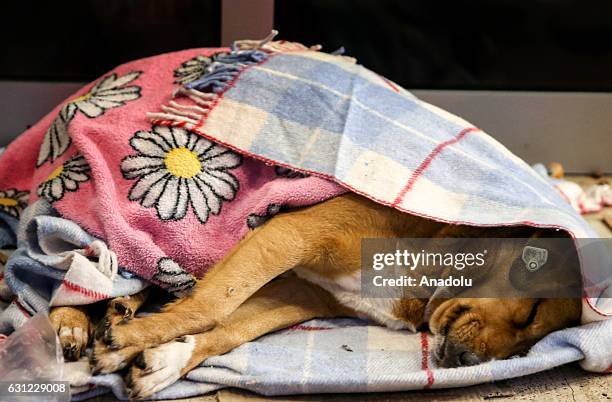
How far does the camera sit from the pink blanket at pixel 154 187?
6.26ft

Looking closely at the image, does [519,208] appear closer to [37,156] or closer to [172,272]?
[172,272]

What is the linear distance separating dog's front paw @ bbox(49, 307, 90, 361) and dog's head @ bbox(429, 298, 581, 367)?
0.78m

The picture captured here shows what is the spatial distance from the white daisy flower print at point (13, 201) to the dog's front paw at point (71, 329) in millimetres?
489

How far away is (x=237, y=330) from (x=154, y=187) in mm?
399

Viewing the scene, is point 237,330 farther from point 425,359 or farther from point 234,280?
point 425,359

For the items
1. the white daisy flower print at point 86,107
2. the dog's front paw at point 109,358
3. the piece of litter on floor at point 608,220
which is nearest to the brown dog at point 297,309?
the dog's front paw at point 109,358

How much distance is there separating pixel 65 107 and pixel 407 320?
3.39 ft

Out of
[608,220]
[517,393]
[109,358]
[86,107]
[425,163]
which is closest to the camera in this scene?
[109,358]

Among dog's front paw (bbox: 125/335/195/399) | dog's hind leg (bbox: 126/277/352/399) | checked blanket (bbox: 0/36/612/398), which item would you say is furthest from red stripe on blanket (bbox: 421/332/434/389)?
dog's front paw (bbox: 125/335/195/399)

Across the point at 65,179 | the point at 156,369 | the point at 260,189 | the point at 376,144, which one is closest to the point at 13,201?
the point at 65,179

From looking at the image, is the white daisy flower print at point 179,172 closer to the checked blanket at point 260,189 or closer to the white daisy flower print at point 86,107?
the checked blanket at point 260,189

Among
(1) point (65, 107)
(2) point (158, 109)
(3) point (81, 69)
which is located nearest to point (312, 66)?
(2) point (158, 109)

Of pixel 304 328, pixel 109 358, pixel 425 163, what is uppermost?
pixel 425 163

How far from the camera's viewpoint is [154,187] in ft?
6.48
